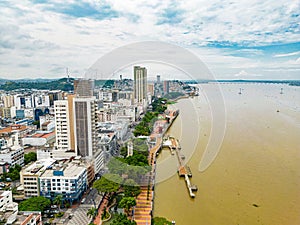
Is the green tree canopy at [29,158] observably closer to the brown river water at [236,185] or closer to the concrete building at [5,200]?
the concrete building at [5,200]

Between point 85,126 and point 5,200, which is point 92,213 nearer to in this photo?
point 5,200

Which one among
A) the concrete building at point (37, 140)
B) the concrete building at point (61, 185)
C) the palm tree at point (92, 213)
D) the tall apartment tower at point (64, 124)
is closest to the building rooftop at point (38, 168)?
the concrete building at point (61, 185)

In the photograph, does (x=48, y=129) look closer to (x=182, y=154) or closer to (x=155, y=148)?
(x=155, y=148)

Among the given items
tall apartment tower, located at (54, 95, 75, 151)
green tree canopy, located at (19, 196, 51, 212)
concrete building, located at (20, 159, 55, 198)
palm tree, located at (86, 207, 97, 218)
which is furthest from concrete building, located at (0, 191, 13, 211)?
tall apartment tower, located at (54, 95, 75, 151)

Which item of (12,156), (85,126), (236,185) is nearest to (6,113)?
(12,156)

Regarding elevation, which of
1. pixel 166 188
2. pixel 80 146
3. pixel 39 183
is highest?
pixel 80 146

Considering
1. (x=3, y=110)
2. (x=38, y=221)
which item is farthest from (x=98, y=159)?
(x=3, y=110)
